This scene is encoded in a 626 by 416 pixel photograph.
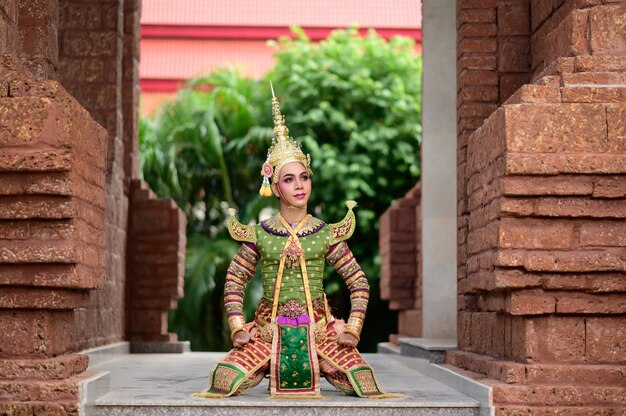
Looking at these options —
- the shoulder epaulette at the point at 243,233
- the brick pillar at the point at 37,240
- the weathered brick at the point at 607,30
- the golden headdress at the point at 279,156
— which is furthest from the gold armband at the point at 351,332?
the weathered brick at the point at 607,30

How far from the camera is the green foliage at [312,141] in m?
17.9

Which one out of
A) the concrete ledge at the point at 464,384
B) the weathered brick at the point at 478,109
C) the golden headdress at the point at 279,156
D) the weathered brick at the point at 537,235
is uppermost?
the weathered brick at the point at 478,109

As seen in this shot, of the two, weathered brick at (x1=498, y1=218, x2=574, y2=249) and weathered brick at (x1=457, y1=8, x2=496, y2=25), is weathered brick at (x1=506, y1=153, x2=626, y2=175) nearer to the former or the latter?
weathered brick at (x1=498, y1=218, x2=574, y2=249)

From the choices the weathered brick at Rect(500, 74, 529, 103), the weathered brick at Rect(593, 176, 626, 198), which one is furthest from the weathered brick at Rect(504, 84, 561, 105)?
the weathered brick at Rect(500, 74, 529, 103)

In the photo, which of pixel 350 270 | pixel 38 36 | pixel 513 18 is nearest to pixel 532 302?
pixel 350 270

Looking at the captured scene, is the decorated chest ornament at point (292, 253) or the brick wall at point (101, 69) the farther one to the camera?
the brick wall at point (101, 69)

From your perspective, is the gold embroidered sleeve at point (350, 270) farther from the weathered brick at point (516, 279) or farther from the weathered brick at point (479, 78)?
the weathered brick at point (479, 78)

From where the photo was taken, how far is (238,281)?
607cm

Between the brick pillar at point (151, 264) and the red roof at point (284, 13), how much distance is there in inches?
437

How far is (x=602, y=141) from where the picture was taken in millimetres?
5496

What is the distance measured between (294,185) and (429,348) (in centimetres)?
300

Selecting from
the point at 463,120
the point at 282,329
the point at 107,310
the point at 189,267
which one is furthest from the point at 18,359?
the point at 189,267

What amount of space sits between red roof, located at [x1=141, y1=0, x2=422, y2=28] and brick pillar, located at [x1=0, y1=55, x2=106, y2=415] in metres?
17.3

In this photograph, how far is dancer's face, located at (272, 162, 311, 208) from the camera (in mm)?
6020
